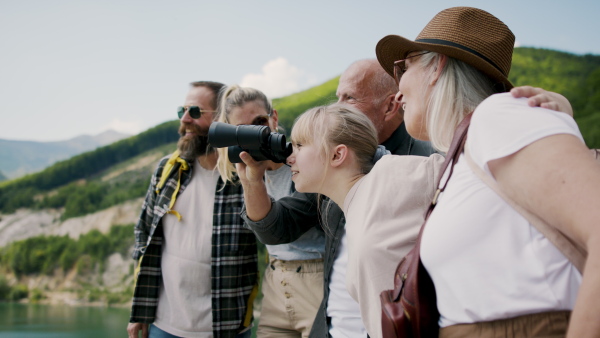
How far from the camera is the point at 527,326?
919mm

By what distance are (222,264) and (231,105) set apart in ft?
2.79

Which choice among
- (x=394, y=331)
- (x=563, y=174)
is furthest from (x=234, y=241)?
(x=563, y=174)

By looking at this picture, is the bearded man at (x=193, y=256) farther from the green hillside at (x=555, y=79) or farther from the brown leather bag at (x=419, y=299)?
the green hillside at (x=555, y=79)

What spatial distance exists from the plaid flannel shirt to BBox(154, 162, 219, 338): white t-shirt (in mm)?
51

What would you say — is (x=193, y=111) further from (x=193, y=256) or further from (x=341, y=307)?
(x=341, y=307)

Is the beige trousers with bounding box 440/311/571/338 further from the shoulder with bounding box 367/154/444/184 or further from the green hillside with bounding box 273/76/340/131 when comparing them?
the green hillside with bounding box 273/76/340/131

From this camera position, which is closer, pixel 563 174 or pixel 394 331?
pixel 563 174

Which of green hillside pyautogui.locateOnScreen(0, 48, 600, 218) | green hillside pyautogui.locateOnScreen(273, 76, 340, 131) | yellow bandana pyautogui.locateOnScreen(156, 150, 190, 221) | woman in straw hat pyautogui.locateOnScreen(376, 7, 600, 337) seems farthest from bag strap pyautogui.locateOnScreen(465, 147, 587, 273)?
green hillside pyautogui.locateOnScreen(273, 76, 340, 131)

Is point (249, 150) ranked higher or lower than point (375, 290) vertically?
higher

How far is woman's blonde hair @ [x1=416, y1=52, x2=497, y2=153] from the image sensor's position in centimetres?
122

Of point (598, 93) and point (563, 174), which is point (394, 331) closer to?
point (563, 174)

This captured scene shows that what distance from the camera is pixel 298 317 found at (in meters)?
2.33

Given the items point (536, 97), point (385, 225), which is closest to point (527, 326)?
point (536, 97)

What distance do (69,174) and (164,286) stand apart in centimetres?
2502
